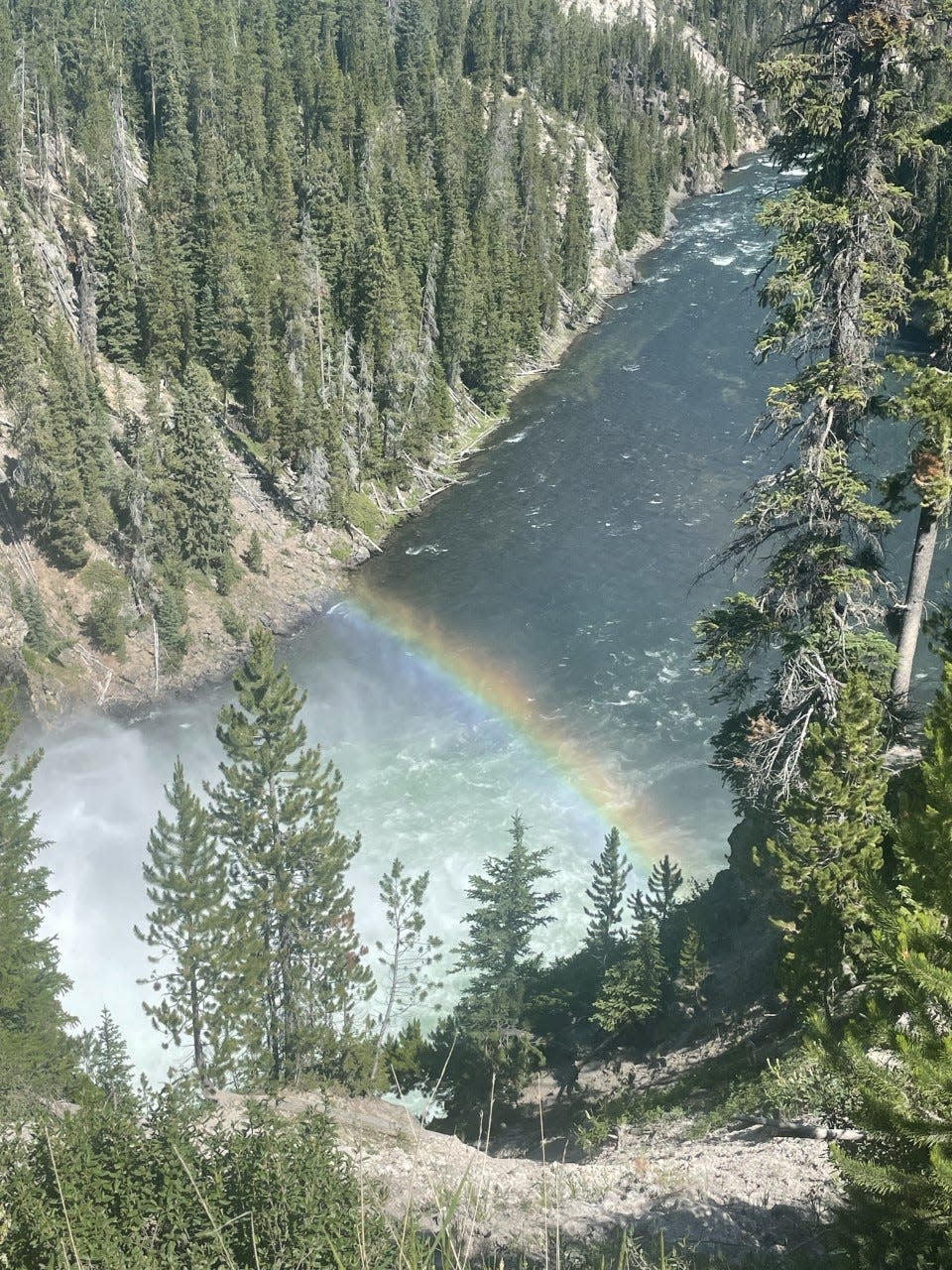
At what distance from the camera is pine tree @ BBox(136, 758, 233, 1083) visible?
31016mm

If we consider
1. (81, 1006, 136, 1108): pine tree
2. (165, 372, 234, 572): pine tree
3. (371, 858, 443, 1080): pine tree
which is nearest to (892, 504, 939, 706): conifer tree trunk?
(371, 858, 443, 1080): pine tree

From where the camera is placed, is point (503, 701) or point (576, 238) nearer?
point (503, 701)

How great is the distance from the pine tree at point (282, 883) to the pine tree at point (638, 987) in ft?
26.2

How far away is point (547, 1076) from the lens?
106 feet

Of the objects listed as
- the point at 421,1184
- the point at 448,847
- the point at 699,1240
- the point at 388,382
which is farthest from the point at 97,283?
the point at 699,1240

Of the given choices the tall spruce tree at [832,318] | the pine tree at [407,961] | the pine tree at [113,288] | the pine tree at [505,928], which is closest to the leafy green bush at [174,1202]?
the tall spruce tree at [832,318]

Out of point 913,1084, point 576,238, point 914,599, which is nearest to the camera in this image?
point 913,1084

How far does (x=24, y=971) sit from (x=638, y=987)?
54.4 feet

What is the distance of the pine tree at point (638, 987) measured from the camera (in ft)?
95.3

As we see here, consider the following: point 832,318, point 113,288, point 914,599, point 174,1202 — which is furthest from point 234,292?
point 174,1202

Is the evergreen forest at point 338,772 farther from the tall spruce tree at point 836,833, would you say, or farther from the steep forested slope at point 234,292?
the steep forested slope at point 234,292

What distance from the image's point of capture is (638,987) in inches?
1158

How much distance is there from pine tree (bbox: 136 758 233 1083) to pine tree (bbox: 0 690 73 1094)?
2840 millimetres

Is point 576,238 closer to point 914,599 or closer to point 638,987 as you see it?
point 638,987
